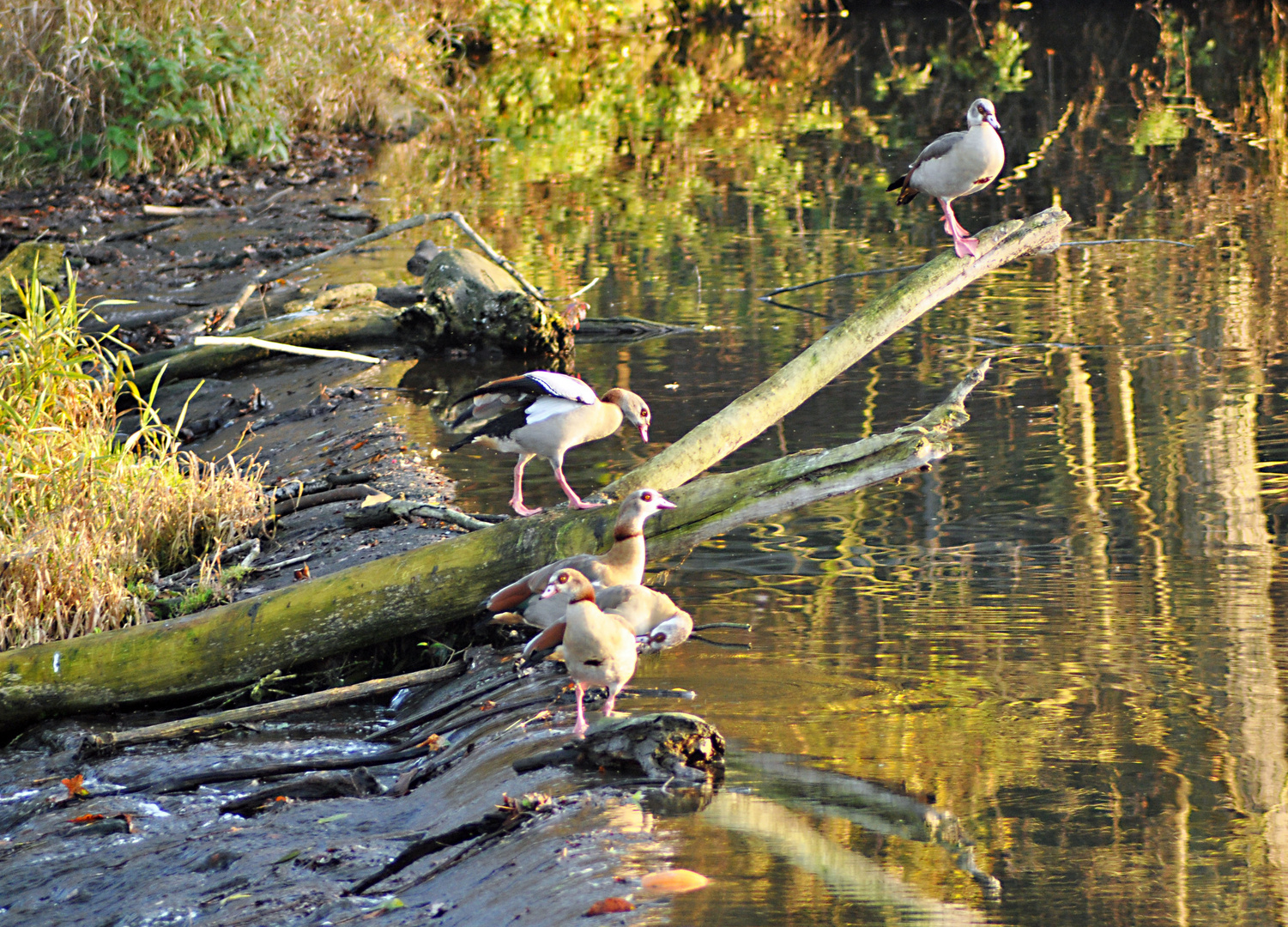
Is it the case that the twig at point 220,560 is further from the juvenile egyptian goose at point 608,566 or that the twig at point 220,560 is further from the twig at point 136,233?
the twig at point 136,233

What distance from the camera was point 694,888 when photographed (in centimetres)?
Answer: 388

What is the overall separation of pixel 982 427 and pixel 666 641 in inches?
171

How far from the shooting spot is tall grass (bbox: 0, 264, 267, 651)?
676 centimetres

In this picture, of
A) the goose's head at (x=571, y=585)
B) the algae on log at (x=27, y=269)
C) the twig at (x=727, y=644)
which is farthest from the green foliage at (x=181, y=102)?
the goose's head at (x=571, y=585)

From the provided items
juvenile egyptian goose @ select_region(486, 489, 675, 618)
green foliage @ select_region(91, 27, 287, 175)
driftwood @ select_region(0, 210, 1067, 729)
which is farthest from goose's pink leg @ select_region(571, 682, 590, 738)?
green foliage @ select_region(91, 27, 287, 175)

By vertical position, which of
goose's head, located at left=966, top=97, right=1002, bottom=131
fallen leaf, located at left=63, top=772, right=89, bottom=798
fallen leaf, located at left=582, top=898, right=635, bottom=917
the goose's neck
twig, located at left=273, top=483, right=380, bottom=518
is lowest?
fallen leaf, located at left=63, top=772, right=89, bottom=798

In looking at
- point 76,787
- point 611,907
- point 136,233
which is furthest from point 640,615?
point 136,233

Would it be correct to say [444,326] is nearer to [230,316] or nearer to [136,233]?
[230,316]

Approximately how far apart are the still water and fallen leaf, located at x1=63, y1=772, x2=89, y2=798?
7.19ft

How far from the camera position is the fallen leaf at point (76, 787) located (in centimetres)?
559

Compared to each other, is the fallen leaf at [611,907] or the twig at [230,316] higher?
the twig at [230,316]

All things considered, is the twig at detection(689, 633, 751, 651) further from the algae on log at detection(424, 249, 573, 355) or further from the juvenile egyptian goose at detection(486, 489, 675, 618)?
the algae on log at detection(424, 249, 573, 355)

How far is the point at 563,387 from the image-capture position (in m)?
6.20

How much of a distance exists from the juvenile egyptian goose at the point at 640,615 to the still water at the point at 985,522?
13.1 inches
